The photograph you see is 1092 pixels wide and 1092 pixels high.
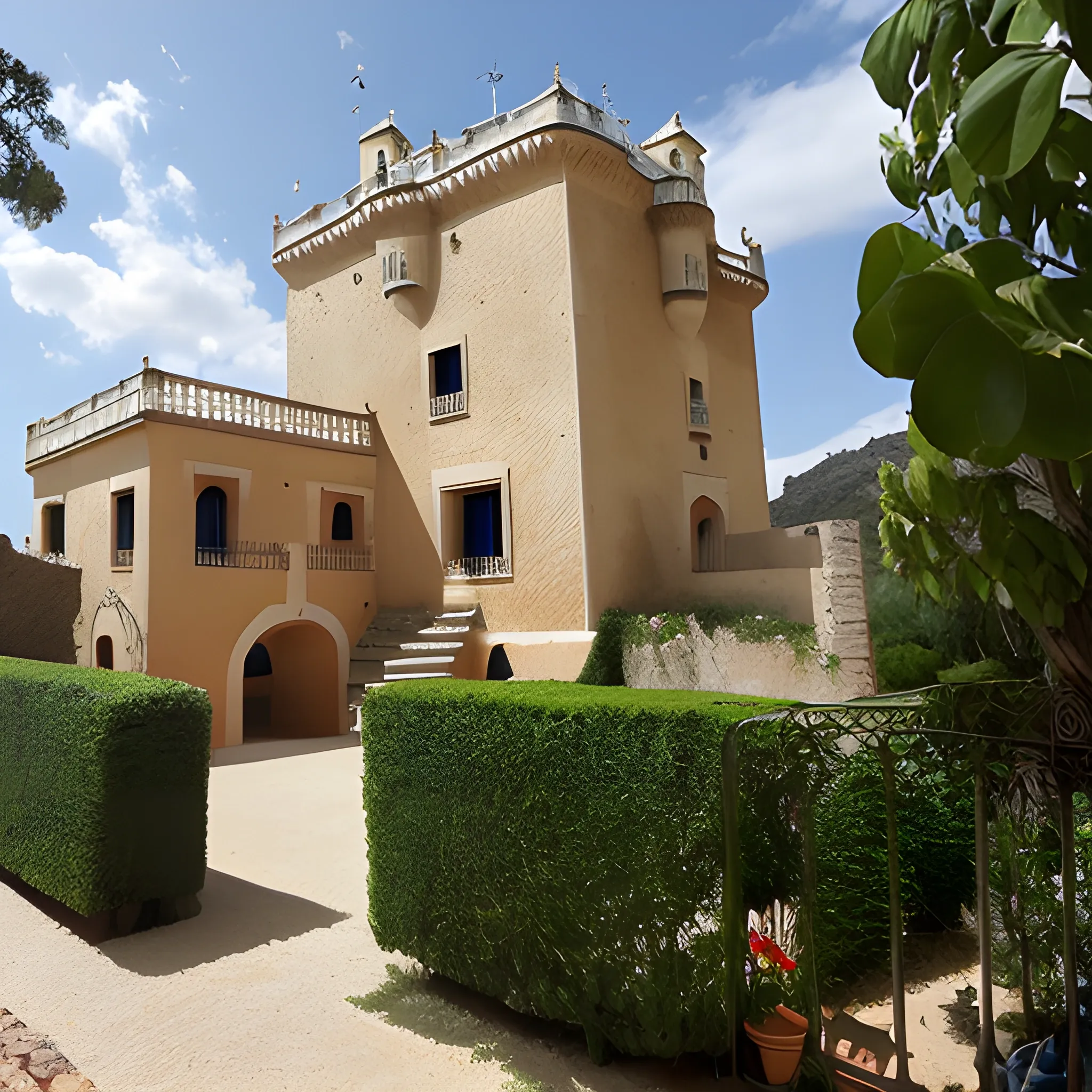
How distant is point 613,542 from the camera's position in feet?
49.5

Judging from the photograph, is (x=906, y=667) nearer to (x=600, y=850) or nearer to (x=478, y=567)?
(x=478, y=567)

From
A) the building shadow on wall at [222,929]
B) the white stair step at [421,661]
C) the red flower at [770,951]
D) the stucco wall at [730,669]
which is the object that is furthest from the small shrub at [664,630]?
the red flower at [770,951]

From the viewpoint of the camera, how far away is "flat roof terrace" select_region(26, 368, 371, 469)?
14.1 metres

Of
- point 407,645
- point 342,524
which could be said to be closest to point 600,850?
point 407,645

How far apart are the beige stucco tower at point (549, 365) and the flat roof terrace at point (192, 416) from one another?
1318 mm

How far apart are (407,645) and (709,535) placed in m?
7.70

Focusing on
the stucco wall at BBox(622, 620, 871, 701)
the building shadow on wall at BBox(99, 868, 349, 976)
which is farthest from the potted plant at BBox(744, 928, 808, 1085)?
the stucco wall at BBox(622, 620, 871, 701)

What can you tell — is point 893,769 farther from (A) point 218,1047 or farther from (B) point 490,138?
(B) point 490,138

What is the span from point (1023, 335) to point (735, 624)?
486 inches

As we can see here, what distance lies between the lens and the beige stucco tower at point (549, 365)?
14852 millimetres

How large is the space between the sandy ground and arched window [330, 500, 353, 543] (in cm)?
1054

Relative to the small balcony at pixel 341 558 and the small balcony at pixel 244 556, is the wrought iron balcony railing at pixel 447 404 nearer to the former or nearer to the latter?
the small balcony at pixel 341 558

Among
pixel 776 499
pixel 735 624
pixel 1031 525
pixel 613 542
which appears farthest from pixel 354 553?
pixel 776 499

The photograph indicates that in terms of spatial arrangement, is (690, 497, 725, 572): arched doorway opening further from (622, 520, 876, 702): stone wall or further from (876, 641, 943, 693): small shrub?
(622, 520, 876, 702): stone wall
